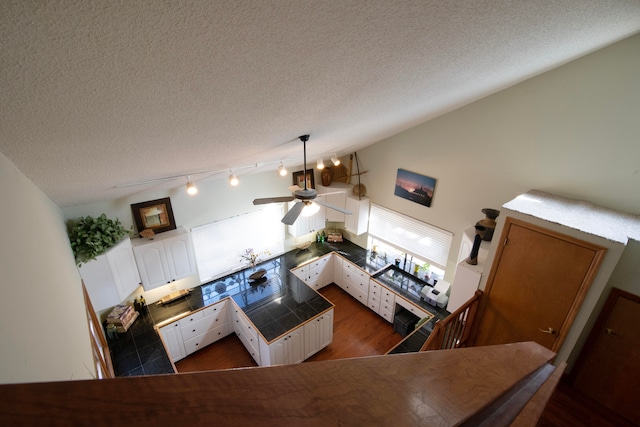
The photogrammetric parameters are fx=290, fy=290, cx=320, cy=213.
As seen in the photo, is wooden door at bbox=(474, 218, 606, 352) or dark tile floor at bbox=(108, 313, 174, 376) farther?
dark tile floor at bbox=(108, 313, 174, 376)

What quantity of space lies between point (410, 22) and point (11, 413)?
1569 mm

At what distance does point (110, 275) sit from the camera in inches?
140

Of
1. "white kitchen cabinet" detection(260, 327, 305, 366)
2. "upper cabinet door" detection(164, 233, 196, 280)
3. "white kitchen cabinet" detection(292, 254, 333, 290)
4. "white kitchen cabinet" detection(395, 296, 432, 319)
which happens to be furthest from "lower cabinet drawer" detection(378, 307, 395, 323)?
"upper cabinet door" detection(164, 233, 196, 280)

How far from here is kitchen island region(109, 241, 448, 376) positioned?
3781 millimetres

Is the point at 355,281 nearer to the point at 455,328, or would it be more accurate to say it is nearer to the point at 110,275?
the point at 455,328

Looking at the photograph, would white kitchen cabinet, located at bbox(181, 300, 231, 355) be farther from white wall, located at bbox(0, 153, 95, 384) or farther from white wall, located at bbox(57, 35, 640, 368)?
white wall, located at bbox(0, 153, 95, 384)

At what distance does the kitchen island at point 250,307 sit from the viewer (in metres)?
3.78

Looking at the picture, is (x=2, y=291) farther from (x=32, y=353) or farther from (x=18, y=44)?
(x=18, y=44)

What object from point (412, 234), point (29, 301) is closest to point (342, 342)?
point (412, 234)

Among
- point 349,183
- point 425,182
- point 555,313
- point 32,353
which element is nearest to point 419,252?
point 425,182

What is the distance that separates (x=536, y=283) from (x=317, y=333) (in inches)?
123

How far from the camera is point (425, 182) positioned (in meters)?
4.75

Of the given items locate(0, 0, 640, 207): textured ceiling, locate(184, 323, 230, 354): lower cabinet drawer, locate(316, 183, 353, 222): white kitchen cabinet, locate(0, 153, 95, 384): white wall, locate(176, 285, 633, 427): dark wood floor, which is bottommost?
locate(176, 285, 633, 427): dark wood floor

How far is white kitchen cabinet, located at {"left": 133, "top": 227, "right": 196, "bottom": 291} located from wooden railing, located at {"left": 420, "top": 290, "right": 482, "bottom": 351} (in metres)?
3.51
